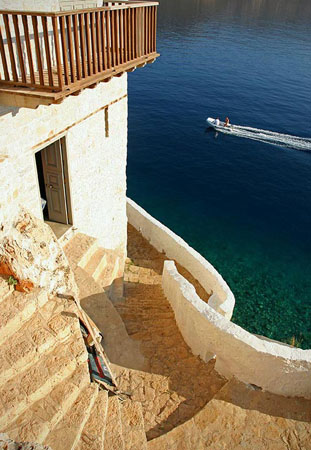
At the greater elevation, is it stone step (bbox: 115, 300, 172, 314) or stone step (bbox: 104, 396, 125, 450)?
stone step (bbox: 104, 396, 125, 450)

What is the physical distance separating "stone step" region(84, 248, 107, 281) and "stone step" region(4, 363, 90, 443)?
12.1 ft

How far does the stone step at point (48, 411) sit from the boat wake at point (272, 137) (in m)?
28.4

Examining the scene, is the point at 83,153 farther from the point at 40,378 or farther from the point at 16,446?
the point at 16,446

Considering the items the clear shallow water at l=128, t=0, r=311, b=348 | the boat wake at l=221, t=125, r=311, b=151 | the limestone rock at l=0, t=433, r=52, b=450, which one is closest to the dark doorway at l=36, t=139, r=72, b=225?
the limestone rock at l=0, t=433, r=52, b=450

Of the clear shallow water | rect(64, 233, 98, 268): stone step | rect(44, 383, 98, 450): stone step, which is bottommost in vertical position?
the clear shallow water

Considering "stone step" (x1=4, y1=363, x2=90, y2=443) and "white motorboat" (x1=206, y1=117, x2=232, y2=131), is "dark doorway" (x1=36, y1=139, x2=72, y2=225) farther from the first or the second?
"white motorboat" (x1=206, y1=117, x2=232, y2=131)

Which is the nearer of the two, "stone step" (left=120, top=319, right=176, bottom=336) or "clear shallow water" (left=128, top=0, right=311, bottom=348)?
"stone step" (left=120, top=319, right=176, bottom=336)

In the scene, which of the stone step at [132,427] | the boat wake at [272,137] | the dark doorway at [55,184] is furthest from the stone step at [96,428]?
the boat wake at [272,137]

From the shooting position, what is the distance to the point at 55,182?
8.83 meters

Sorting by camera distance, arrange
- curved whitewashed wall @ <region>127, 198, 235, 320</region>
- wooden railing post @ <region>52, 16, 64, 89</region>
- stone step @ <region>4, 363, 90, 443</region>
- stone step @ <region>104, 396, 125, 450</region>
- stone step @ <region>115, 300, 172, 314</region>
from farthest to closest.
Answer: curved whitewashed wall @ <region>127, 198, 235, 320</region> < stone step @ <region>115, 300, 172, 314</region> < stone step @ <region>104, 396, 125, 450</region> < wooden railing post @ <region>52, 16, 64, 89</region> < stone step @ <region>4, 363, 90, 443</region>

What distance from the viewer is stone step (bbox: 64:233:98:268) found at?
902cm

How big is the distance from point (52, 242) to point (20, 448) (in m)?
3.68

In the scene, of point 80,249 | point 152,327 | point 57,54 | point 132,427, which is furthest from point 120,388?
point 57,54

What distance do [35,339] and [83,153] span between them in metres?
4.94
